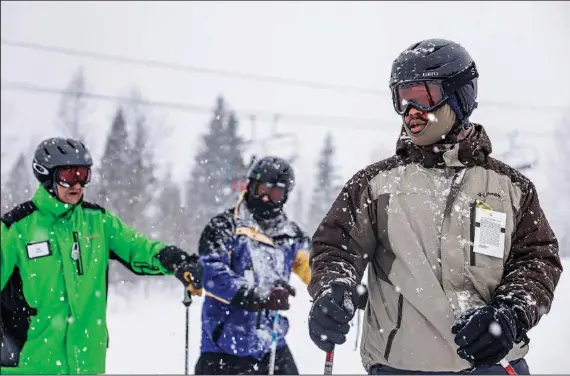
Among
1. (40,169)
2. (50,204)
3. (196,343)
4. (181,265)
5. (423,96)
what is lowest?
(196,343)

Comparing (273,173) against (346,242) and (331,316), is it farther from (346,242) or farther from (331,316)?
(331,316)

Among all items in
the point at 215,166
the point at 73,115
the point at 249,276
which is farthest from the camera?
the point at 73,115

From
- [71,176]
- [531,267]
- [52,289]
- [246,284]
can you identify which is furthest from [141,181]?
[531,267]

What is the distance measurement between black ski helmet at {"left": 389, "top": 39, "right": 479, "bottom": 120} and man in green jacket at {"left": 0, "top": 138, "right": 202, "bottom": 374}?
2.67 m

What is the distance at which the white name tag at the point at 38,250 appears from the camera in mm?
4238

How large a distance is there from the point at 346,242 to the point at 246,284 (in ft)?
7.68

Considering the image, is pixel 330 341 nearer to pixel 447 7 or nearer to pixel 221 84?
pixel 447 7

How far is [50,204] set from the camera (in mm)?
4352

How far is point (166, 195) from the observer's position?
142 feet

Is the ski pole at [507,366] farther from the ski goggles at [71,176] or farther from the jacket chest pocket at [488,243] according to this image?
the ski goggles at [71,176]

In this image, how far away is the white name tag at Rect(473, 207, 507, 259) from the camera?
2.35m

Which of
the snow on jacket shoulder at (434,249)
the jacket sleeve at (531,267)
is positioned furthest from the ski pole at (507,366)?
the jacket sleeve at (531,267)

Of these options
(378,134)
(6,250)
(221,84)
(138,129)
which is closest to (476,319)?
(6,250)

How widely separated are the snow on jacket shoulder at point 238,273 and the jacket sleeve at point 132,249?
35 cm
